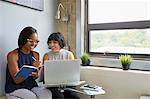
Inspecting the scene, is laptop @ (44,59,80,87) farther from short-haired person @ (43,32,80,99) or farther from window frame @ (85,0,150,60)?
window frame @ (85,0,150,60)

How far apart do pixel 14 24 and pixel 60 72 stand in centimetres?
98

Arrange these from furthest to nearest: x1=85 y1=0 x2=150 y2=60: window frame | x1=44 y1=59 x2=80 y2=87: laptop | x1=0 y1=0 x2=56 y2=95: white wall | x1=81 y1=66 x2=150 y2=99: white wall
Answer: x1=85 y1=0 x2=150 y2=60: window frame < x1=81 y1=66 x2=150 y2=99: white wall < x1=0 y1=0 x2=56 y2=95: white wall < x1=44 y1=59 x2=80 y2=87: laptop

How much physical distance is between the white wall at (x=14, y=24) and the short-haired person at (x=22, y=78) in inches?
8.3

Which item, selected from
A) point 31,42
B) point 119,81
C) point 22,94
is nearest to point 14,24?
point 31,42

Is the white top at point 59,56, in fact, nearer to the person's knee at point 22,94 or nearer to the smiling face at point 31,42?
the smiling face at point 31,42

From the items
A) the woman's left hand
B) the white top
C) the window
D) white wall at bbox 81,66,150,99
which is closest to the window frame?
the window

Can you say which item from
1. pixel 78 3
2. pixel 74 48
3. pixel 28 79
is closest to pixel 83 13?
pixel 78 3

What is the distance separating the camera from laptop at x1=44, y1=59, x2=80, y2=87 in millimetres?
2188

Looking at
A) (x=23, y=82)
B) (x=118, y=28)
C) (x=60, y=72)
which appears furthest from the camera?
(x=118, y=28)

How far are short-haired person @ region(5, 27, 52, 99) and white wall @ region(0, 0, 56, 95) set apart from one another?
210 mm

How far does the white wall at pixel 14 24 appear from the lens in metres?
2.50

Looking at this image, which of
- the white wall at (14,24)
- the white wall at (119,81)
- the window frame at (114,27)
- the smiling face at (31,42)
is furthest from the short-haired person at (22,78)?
the window frame at (114,27)

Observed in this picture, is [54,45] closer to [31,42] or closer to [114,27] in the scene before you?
[31,42]

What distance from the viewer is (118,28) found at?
11.1ft
